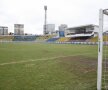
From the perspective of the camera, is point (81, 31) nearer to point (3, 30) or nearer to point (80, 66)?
point (80, 66)

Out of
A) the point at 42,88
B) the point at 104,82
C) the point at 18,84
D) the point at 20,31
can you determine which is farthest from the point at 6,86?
the point at 20,31

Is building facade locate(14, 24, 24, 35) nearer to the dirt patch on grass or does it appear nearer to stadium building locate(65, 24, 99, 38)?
stadium building locate(65, 24, 99, 38)

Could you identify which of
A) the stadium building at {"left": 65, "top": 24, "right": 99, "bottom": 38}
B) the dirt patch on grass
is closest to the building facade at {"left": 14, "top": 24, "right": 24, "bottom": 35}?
the stadium building at {"left": 65, "top": 24, "right": 99, "bottom": 38}

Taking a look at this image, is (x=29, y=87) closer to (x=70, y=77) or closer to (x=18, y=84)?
(x=18, y=84)

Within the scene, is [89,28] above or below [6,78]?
above

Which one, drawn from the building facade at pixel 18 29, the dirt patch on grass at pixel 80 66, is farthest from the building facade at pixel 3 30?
the dirt patch on grass at pixel 80 66

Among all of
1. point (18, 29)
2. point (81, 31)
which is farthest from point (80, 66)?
point (18, 29)

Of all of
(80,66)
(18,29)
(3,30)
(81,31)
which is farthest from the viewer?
(18,29)

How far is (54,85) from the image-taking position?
9.77m

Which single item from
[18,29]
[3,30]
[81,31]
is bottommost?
[81,31]

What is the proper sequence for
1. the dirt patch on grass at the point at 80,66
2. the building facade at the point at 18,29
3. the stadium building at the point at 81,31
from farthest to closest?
the building facade at the point at 18,29
the stadium building at the point at 81,31
the dirt patch on grass at the point at 80,66

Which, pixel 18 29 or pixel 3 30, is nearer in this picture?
pixel 3 30

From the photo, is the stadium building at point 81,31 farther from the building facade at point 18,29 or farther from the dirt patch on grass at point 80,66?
the building facade at point 18,29

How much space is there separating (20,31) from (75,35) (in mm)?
103841
